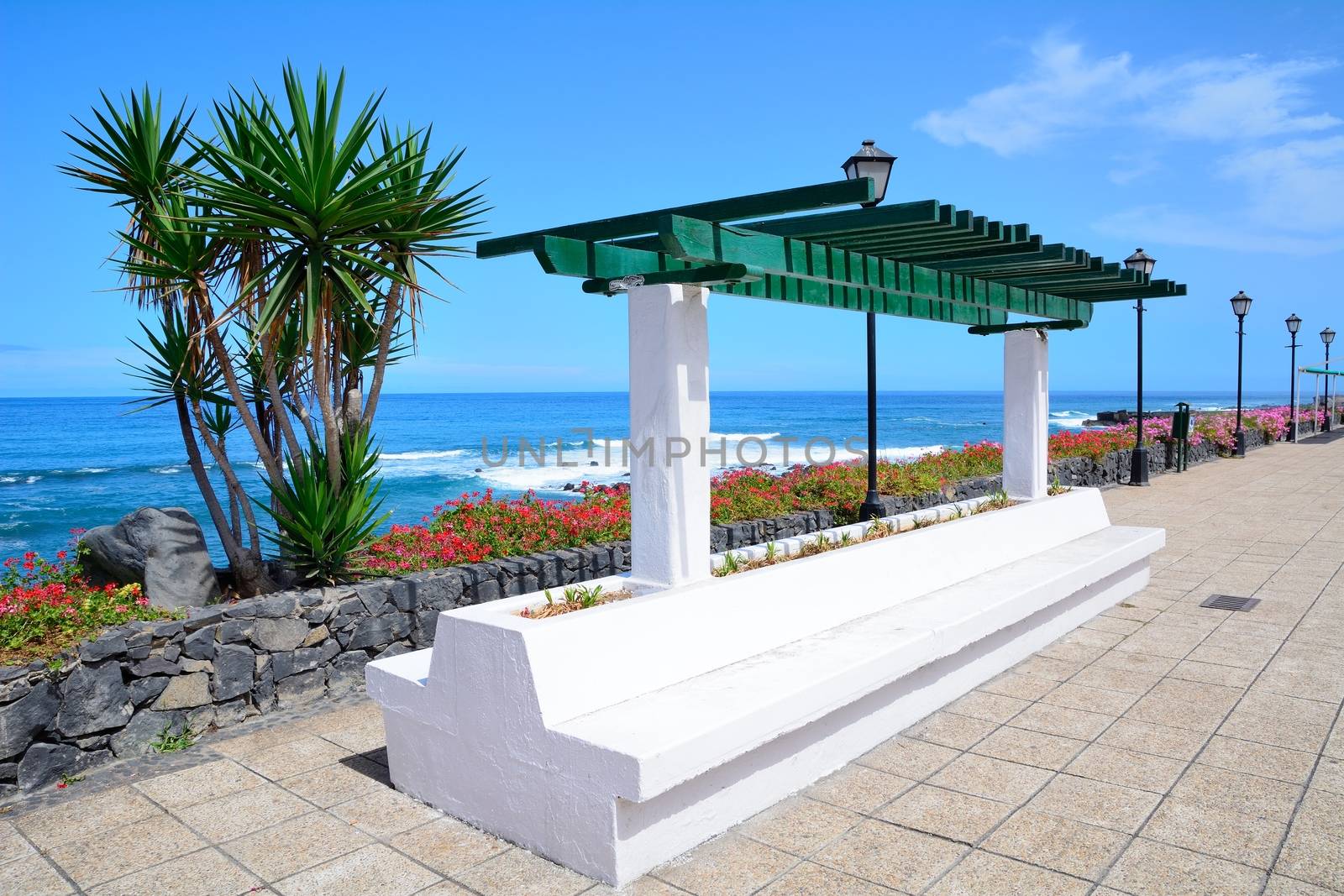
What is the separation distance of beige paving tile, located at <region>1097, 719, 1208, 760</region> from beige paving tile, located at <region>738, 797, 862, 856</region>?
1475 millimetres

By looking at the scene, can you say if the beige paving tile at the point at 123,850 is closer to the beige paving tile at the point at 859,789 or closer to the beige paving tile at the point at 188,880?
the beige paving tile at the point at 188,880

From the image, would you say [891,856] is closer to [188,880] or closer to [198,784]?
[188,880]

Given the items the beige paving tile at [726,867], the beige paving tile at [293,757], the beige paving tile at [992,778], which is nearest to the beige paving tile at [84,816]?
the beige paving tile at [293,757]

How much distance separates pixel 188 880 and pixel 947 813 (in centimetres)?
270

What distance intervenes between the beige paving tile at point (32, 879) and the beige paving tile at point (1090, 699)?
4310 mm

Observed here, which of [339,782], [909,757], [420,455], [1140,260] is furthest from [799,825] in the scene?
[420,455]

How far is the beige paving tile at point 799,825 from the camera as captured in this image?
3.18 m

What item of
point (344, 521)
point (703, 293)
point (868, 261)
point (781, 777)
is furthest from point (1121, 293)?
point (344, 521)

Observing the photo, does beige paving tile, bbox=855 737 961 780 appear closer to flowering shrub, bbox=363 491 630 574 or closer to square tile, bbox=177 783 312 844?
square tile, bbox=177 783 312 844

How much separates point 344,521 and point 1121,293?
6234 millimetres

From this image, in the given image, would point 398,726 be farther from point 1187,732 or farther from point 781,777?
point 1187,732

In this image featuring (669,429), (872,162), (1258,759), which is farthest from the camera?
(872,162)

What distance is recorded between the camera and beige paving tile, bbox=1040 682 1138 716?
14.8 ft

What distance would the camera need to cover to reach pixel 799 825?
3.32 m
